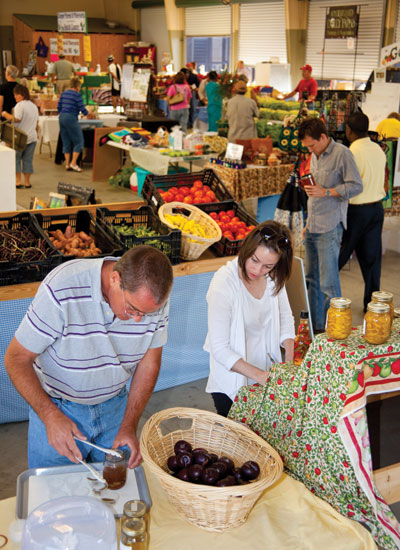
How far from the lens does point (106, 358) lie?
2053mm

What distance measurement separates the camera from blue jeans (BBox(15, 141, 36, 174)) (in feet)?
30.5

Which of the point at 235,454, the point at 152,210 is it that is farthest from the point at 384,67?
the point at 235,454

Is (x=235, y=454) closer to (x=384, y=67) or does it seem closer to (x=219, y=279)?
(x=219, y=279)

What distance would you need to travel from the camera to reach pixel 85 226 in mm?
4367

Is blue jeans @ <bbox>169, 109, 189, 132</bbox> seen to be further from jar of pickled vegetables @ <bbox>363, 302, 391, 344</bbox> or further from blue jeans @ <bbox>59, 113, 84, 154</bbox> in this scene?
jar of pickled vegetables @ <bbox>363, 302, 391, 344</bbox>

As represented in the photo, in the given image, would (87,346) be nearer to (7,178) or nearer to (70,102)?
(7,178)

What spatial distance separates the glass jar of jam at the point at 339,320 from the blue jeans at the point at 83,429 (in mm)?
860

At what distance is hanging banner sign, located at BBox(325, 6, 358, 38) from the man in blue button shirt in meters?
12.9

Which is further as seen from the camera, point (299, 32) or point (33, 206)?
point (299, 32)

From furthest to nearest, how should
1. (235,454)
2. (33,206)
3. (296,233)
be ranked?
1. (296,233)
2. (33,206)
3. (235,454)

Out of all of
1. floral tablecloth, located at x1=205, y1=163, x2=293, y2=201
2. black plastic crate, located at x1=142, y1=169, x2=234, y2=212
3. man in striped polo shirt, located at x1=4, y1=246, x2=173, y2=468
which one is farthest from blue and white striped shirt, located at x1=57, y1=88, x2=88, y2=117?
man in striped polo shirt, located at x1=4, y1=246, x2=173, y2=468

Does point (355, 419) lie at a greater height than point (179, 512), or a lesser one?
greater

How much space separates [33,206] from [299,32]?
1445cm

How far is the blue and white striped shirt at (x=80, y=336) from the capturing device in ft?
6.34
